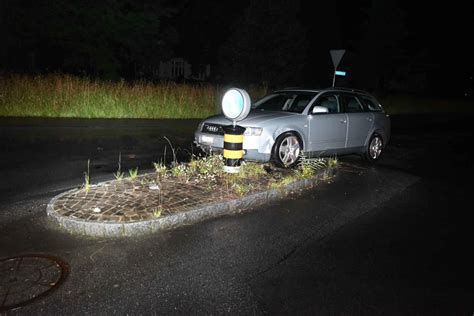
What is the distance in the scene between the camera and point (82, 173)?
7.11m

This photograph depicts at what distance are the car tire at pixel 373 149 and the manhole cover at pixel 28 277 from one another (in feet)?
24.4

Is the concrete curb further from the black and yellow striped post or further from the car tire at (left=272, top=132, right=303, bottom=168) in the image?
the car tire at (left=272, top=132, right=303, bottom=168)

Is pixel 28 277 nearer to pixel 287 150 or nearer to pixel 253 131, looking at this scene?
pixel 253 131

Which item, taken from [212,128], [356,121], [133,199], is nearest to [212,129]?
[212,128]

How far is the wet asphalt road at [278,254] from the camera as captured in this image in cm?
338

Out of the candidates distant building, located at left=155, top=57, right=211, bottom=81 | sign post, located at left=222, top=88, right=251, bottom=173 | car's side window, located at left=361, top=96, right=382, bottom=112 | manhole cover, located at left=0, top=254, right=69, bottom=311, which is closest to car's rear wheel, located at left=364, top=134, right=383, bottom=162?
car's side window, located at left=361, top=96, right=382, bottom=112

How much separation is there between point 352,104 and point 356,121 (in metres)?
0.53

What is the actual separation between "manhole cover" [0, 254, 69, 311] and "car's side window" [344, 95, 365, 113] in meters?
6.92

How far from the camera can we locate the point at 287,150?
782 centimetres

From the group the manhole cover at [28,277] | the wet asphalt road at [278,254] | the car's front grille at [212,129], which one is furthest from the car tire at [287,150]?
the manhole cover at [28,277]

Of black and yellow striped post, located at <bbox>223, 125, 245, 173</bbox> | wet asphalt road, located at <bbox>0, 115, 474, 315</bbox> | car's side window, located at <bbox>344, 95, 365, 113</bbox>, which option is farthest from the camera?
car's side window, located at <bbox>344, 95, 365, 113</bbox>

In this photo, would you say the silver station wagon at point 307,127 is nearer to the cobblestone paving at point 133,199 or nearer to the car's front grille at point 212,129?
the car's front grille at point 212,129

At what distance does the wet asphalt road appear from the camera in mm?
3385

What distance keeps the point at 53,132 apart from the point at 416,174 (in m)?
9.18
